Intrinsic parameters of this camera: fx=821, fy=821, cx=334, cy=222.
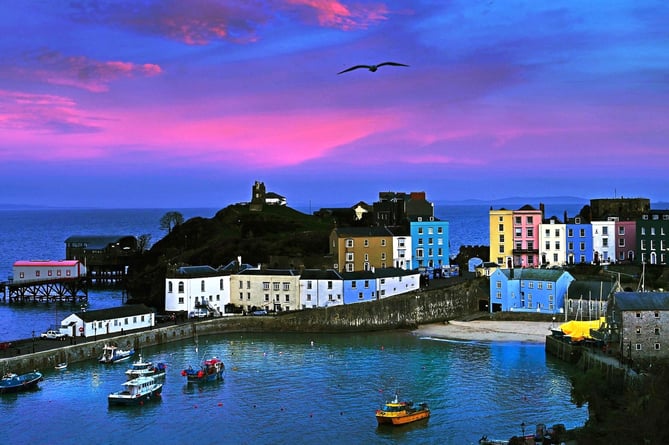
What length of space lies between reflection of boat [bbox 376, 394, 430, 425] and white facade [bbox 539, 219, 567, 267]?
43.9 metres

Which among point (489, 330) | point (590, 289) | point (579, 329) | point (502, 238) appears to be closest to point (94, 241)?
point (502, 238)

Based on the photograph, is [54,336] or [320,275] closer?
[54,336]

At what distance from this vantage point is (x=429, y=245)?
89.8m

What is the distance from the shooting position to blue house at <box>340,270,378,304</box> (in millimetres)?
74375

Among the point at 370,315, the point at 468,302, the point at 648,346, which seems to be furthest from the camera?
the point at 468,302

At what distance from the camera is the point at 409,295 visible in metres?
74.4

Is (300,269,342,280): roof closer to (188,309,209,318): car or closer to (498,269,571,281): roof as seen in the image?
(188,309,209,318): car

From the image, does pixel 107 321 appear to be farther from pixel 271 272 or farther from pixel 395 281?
pixel 395 281

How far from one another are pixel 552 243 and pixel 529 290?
12707 millimetres

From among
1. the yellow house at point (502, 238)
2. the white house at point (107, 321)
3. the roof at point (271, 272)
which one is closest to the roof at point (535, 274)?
the yellow house at point (502, 238)

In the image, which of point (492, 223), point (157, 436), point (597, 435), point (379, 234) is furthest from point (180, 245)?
point (597, 435)

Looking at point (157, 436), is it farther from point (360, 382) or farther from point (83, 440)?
point (360, 382)

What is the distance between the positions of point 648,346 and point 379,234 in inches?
1620

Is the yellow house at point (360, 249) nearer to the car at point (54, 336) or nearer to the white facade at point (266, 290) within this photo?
the white facade at point (266, 290)
